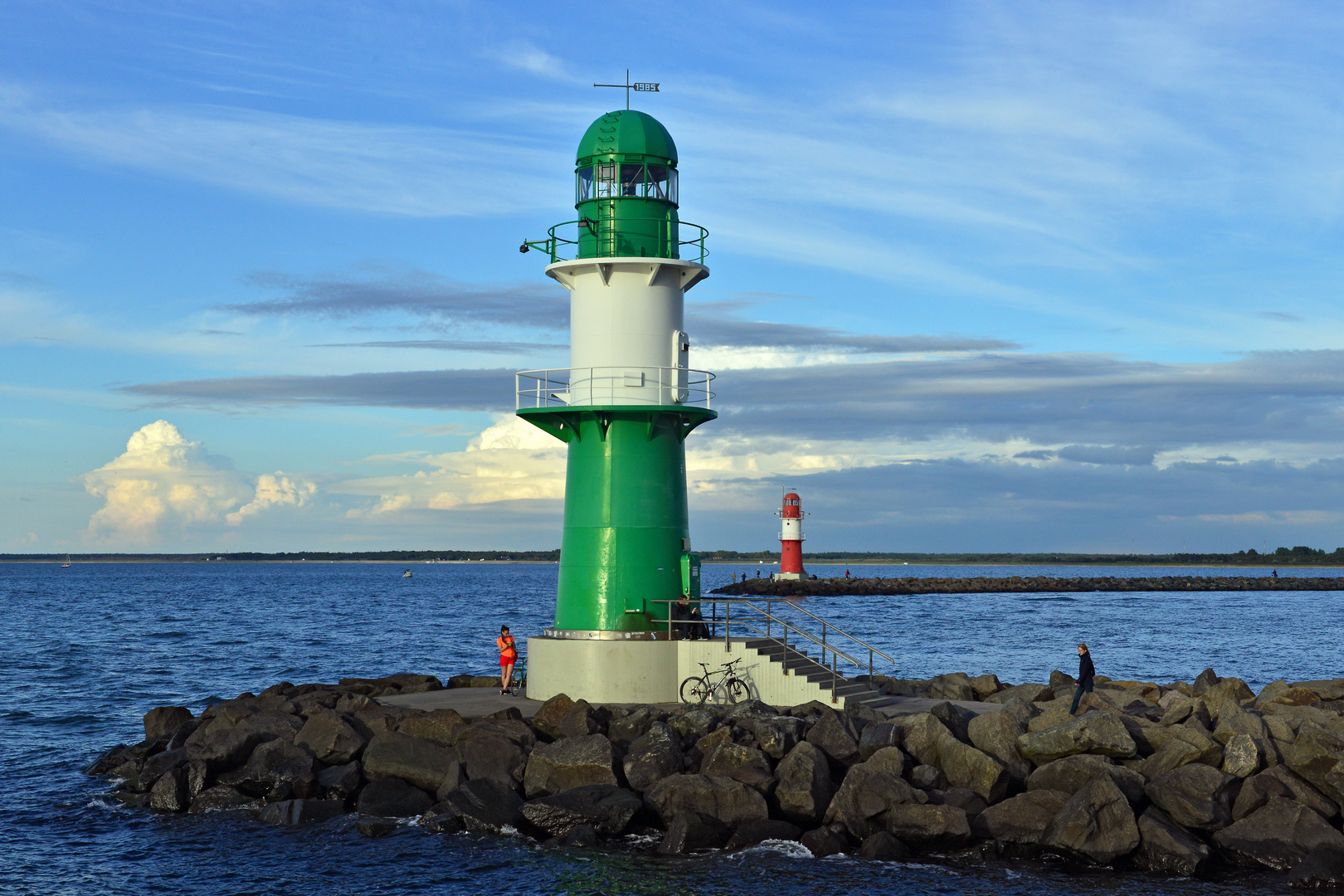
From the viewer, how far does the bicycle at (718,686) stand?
19969 mm

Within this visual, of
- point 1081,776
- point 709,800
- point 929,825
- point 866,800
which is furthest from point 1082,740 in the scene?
point 709,800

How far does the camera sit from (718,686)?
20.0 m

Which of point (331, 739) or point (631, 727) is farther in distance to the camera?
point (331, 739)

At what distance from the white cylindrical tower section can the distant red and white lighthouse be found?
5900 cm

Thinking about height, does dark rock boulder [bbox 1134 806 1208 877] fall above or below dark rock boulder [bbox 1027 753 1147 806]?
below

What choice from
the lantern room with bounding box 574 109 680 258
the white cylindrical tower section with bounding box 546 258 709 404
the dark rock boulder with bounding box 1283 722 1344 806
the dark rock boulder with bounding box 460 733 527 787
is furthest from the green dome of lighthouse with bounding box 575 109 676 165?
the dark rock boulder with bounding box 1283 722 1344 806

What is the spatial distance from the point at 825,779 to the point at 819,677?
4.16 m

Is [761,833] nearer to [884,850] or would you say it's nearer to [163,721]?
[884,850]

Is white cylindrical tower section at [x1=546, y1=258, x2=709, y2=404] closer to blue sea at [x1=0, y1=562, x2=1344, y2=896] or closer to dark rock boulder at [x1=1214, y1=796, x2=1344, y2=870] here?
blue sea at [x1=0, y1=562, x2=1344, y2=896]

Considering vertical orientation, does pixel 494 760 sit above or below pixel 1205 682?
below

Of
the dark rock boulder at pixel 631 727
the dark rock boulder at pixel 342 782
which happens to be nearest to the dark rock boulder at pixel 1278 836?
the dark rock boulder at pixel 631 727

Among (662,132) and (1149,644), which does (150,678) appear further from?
(1149,644)

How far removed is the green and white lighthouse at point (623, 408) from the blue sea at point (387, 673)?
5405 mm

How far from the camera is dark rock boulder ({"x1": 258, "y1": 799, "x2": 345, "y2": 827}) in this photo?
17141mm
